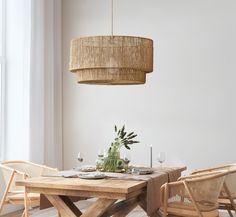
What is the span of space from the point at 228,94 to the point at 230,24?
891mm

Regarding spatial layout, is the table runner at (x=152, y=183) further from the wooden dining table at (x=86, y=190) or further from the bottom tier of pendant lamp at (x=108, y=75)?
the bottom tier of pendant lamp at (x=108, y=75)

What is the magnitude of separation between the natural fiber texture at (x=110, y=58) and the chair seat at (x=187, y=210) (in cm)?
112

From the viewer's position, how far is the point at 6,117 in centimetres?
564

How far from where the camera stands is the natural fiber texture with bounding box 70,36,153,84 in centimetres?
359

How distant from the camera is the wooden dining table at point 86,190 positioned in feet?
10.3

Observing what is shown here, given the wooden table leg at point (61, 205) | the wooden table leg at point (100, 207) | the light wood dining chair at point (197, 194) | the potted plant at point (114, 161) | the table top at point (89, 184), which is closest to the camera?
the table top at point (89, 184)

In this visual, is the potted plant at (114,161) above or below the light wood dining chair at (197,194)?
above

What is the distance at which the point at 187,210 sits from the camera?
3.64 m

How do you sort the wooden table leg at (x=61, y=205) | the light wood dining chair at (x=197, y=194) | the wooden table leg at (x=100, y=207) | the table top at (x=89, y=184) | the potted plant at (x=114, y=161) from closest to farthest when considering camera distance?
the table top at (x=89, y=184) < the wooden table leg at (x=100, y=207) < the wooden table leg at (x=61, y=205) < the light wood dining chair at (x=197, y=194) < the potted plant at (x=114, y=161)

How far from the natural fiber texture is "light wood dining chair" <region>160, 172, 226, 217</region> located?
38.0 inches

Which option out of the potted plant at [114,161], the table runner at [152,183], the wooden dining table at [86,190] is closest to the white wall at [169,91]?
the table runner at [152,183]

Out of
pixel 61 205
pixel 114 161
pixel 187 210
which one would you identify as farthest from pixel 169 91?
pixel 61 205

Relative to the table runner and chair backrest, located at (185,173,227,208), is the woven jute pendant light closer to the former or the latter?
the table runner

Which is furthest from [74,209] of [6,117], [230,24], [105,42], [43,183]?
[230,24]
